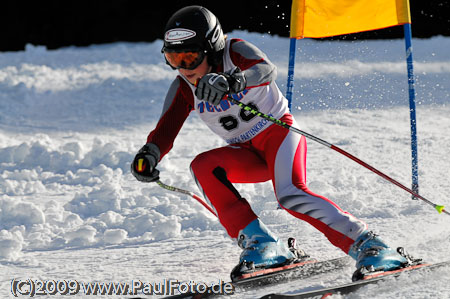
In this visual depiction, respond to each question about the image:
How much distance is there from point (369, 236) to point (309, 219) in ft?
0.85

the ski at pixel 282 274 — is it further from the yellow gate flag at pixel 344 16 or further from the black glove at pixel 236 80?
the yellow gate flag at pixel 344 16

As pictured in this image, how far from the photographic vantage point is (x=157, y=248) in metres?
3.26

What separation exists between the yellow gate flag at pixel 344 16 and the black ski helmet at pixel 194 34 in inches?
60.5

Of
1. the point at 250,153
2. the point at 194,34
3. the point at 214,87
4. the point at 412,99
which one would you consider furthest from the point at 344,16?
the point at 214,87

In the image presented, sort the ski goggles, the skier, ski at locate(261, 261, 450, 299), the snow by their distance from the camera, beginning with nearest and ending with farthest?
1. ski at locate(261, 261, 450, 299)
2. the skier
3. the ski goggles
4. the snow

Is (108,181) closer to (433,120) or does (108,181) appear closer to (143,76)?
(433,120)

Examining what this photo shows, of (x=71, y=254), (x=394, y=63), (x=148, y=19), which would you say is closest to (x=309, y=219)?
(x=71, y=254)

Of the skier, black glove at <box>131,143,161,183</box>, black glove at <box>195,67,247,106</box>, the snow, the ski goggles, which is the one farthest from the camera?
the snow

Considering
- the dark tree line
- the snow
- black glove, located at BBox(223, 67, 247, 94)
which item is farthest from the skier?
the dark tree line

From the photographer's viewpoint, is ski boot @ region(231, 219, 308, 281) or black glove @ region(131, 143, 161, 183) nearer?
ski boot @ region(231, 219, 308, 281)

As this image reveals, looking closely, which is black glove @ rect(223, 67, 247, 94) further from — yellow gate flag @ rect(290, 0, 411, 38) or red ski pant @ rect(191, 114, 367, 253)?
yellow gate flag @ rect(290, 0, 411, 38)

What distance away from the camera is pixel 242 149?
291 cm

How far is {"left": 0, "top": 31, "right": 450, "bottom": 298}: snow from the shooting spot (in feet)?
10.0

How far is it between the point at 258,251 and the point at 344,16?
2045 mm
